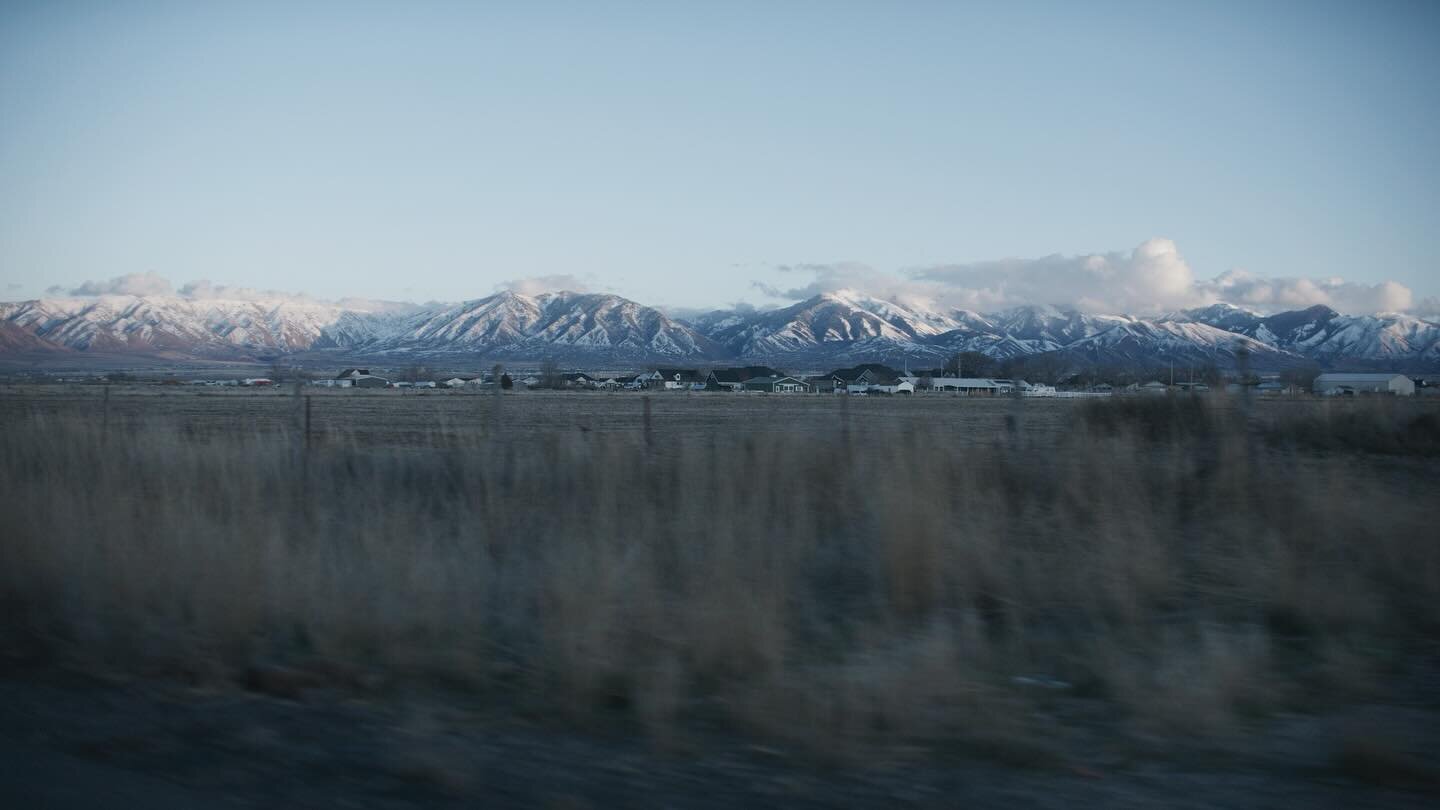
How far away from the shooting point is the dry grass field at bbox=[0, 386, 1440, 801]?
6.07 meters

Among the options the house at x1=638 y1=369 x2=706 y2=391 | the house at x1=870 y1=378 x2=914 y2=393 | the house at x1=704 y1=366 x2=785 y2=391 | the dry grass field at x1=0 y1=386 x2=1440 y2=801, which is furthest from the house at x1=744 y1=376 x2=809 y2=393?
the dry grass field at x1=0 y1=386 x2=1440 y2=801

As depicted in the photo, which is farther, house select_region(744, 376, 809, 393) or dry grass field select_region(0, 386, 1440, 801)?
house select_region(744, 376, 809, 393)

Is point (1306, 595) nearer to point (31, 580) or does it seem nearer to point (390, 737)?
point (390, 737)

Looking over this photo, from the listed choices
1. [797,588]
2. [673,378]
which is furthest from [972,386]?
[797,588]

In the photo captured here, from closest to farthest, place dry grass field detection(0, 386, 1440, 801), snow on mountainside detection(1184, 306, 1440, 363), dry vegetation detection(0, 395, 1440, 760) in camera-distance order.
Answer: dry grass field detection(0, 386, 1440, 801), dry vegetation detection(0, 395, 1440, 760), snow on mountainside detection(1184, 306, 1440, 363)

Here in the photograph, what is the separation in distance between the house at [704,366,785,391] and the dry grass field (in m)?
75.1

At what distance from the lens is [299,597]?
787 centimetres

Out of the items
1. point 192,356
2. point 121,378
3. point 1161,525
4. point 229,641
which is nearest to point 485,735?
point 229,641

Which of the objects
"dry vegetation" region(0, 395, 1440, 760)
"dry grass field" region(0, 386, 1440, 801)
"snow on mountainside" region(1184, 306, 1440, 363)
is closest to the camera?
"dry grass field" region(0, 386, 1440, 801)

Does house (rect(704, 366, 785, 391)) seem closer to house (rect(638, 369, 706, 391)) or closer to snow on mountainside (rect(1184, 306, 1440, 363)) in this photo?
house (rect(638, 369, 706, 391))

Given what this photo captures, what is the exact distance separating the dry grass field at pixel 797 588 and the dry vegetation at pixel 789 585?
31 mm

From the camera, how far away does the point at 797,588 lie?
8625 millimetres

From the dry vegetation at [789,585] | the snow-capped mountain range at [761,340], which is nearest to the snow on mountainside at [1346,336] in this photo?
the snow-capped mountain range at [761,340]

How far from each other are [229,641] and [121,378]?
19909 millimetres
